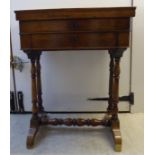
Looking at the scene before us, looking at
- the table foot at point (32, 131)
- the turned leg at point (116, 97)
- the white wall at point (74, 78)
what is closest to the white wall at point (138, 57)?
the white wall at point (74, 78)

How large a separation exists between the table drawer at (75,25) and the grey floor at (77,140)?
655 millimetres

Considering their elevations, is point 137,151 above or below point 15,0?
below

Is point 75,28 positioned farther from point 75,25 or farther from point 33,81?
point 33,81

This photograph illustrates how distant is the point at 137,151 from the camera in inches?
48.9

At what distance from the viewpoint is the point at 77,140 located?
137cm

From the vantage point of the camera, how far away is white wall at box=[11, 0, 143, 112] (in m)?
1.73

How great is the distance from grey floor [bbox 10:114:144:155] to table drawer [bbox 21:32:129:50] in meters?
0.57

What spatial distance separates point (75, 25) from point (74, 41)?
82 millimetres

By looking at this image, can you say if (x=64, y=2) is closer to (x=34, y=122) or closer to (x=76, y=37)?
(x=76, y=37)

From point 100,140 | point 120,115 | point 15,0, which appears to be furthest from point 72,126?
point 15,0

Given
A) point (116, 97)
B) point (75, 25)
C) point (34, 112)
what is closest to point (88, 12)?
point (75, 25)

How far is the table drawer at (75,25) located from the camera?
1.16 meters

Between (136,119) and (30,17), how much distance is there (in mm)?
1036

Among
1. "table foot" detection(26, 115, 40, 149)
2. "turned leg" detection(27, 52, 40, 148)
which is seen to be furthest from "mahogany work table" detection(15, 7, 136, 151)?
"table foot" detection(26, 115, 40, 149)
